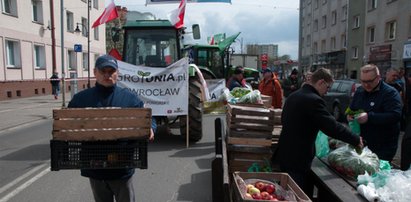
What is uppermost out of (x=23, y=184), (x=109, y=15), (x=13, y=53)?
(x=109, y=15)

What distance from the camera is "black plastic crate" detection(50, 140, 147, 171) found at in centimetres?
275

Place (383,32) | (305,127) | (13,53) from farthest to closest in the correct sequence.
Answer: (383,32)
(13,53)
(305,127)

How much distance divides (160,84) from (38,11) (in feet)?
60.8

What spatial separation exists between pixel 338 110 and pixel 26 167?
32.7 ft

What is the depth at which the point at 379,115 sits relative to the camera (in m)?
3.71

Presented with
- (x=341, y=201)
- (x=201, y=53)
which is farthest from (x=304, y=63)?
(x=341, y=201)

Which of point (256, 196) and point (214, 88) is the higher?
point (214, 88)

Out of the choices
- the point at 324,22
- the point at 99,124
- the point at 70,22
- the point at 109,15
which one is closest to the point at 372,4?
the point at 324,22

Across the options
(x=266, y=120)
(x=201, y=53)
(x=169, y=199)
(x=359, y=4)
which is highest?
(x=359, y=4)

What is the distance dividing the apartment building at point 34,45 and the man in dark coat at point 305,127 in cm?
1465

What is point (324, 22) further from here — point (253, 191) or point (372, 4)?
point (253, 191)

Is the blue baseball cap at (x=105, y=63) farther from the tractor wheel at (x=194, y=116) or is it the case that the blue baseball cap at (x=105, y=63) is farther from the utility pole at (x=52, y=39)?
the utility pole at (x=52, y=39)

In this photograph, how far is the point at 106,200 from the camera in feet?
10.2

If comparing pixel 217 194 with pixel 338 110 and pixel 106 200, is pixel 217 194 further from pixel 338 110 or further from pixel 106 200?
pixel 338 110
